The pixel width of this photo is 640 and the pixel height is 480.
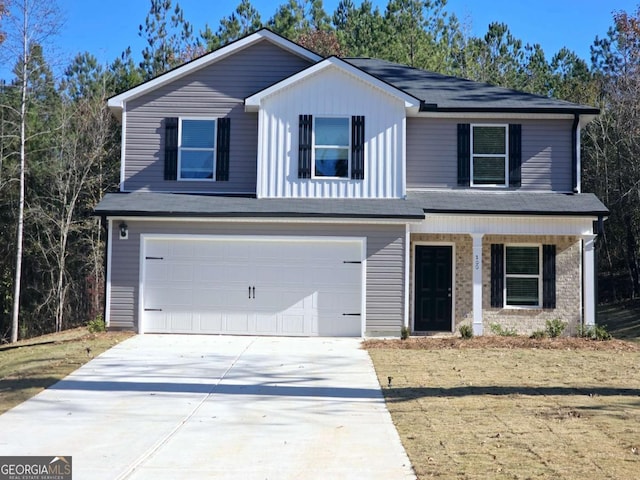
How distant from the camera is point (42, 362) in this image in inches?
514

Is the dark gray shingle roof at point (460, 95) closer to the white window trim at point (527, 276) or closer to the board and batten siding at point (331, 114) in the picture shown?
the board and batten siding at point (331, 114)

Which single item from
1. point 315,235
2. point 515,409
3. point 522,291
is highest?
point 315,235

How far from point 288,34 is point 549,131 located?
22140 mm

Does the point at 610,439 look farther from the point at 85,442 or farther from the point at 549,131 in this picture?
the point at 549,131

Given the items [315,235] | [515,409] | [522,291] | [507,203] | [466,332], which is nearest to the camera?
[515,409]

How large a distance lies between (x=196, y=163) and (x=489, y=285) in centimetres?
777

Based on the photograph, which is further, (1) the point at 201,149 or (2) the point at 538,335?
(1) the point at 201,149

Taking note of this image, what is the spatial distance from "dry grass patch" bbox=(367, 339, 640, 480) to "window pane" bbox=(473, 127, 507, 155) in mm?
5425

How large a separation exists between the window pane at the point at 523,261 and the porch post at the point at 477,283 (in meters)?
1.45

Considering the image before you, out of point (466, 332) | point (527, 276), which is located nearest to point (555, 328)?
point (527, 276)

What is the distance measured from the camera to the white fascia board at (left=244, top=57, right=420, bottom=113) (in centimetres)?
1709

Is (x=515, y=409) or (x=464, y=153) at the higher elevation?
(x=464, y=153)

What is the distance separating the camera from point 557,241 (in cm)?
1792

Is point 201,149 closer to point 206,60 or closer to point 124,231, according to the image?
point 206,60
